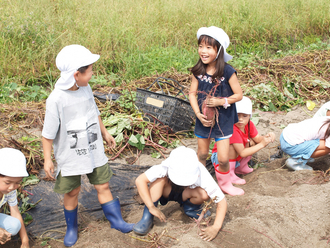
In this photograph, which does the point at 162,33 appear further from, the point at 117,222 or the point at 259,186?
the point at 117,222

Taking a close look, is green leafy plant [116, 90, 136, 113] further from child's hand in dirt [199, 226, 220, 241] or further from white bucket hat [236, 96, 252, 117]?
child's hand in dirt [199, 226, 220, 241]

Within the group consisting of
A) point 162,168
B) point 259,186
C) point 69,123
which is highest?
point 69,123

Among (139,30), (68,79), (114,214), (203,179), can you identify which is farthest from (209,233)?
(139,30)

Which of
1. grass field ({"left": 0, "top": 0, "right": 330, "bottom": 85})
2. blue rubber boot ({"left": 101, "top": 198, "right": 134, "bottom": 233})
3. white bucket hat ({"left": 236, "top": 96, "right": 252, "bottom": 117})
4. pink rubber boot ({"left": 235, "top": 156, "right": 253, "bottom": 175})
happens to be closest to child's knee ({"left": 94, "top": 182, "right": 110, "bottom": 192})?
blue rubber boot ({"left": 101, "top": 198, "right": 134, "bottom": 233})

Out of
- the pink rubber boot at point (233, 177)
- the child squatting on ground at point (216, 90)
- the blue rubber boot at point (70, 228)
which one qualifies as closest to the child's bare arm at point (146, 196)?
the blue rubber boot at point (70, 228)

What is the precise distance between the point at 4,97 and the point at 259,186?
11.8ft

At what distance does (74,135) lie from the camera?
7.23 ft

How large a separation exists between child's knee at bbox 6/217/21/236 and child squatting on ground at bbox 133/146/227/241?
83cm

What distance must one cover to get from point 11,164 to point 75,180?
0.47 meters

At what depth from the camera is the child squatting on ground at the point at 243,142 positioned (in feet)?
9.69

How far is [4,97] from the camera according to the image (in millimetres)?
4352

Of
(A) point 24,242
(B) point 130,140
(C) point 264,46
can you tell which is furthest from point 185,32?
(A) point 24,242

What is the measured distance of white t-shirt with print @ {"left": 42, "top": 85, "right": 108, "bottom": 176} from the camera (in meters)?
2.12

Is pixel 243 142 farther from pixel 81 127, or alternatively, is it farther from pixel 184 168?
pixel 81 127
